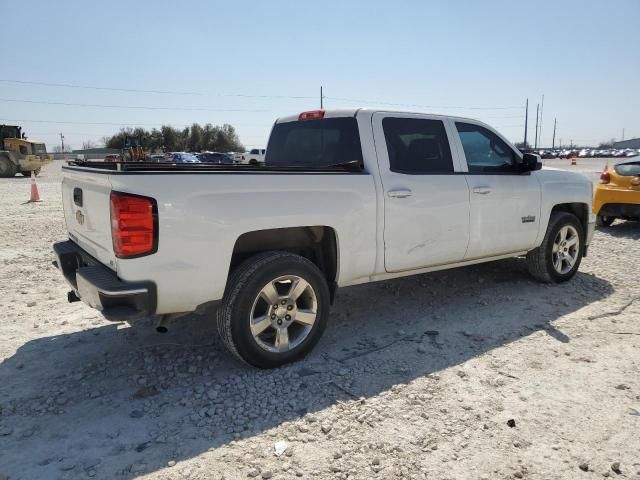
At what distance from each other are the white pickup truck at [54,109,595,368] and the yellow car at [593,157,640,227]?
4.57 metres

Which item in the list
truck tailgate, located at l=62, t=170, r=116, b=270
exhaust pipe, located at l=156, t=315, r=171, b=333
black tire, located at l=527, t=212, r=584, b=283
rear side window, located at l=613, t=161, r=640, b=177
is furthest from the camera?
rear side window, located at l=613, t=161, r=640, b=177

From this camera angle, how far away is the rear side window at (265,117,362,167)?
164 inches

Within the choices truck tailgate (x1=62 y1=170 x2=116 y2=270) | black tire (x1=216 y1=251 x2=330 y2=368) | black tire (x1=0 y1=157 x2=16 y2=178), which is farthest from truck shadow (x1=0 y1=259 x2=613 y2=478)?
black tire (x1=0 y1=157 x2=16 y2=178)

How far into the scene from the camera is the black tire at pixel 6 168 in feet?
84.7

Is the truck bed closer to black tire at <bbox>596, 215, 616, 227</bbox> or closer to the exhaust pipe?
the exhaust pipe

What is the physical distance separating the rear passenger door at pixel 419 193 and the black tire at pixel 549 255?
147cm

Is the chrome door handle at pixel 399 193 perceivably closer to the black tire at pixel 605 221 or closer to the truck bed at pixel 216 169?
the truck bed at pixel 216 169

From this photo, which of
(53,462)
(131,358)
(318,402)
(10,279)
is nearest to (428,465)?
(318,402)

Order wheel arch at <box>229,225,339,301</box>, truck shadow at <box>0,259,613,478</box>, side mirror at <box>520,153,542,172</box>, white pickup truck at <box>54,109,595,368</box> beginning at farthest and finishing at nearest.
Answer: side mirror at <box>520,153,542,172</box> < wheel arch at <box>229,225,339,301</box> < white pickup truck at <box>54,109,595,368</box> < truck shadow at <box>0,259,613,478</box>

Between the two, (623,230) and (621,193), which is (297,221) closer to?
(621,193)

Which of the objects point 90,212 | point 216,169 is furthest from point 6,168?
point 216,169

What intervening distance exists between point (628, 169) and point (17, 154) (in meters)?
28.1

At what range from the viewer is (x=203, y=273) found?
316 centimetres

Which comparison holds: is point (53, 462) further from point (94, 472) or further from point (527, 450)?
point (527, 450)
